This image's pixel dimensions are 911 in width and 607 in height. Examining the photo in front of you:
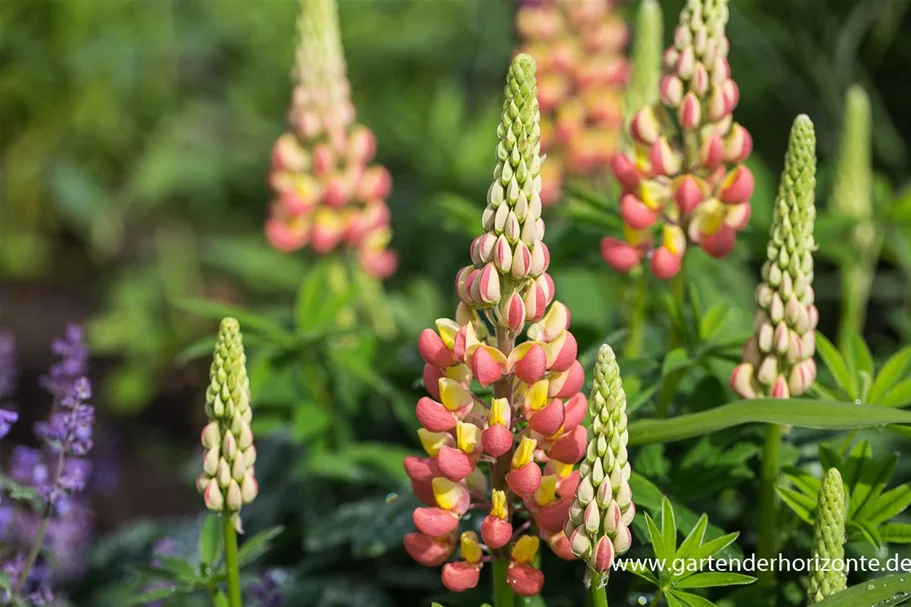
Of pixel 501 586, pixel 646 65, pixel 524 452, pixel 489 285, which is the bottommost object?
pixel 501 586

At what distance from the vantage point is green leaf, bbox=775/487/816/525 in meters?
1.66

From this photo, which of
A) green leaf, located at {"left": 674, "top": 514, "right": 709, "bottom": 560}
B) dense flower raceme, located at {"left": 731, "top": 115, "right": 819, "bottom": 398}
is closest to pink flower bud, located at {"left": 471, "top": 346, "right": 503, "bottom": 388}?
green leaf, located at {"left": 674, "top": 514, "right": 709, "bottom": 560}

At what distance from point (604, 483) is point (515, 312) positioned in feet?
0.85

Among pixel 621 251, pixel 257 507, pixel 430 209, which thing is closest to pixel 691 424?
pixel 621 251

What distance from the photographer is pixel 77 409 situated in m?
1.74

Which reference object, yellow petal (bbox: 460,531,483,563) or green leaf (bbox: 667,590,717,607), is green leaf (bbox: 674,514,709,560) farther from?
yellow petal (bbox: 460,531,483,563)

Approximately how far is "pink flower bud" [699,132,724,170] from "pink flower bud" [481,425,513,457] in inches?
26.9

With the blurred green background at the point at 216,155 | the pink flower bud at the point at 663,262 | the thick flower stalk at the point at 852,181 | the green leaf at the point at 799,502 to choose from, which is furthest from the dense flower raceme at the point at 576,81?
the green leaf at the point at 799,502

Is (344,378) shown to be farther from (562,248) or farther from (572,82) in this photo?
(572,82)

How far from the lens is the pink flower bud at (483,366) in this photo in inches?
56.9

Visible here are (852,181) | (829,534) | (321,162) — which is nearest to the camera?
(829,534)

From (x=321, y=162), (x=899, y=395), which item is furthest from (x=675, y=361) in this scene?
(x=321, y=162)

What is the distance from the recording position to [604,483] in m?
1.36

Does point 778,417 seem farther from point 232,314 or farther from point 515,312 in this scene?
point 232,314
